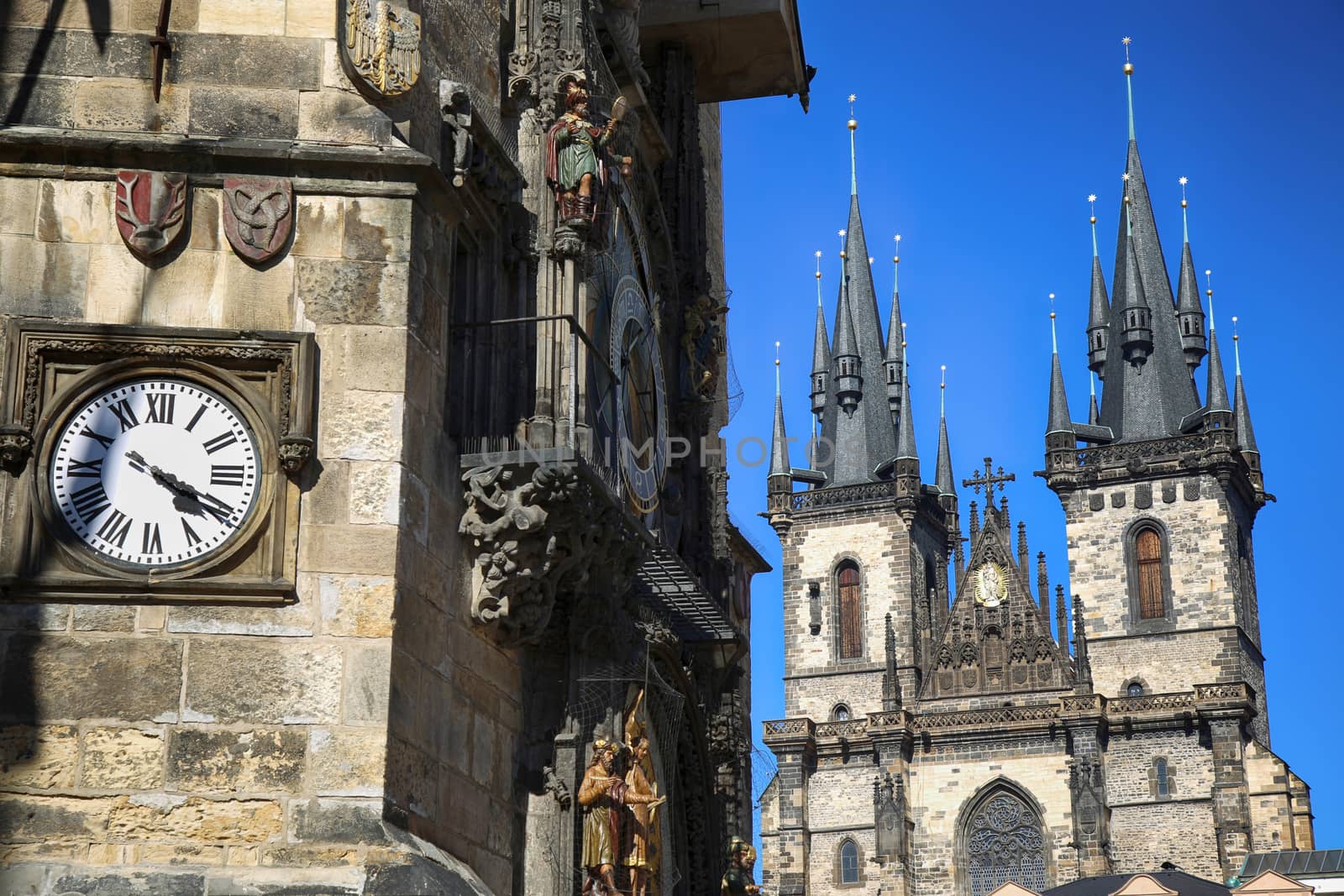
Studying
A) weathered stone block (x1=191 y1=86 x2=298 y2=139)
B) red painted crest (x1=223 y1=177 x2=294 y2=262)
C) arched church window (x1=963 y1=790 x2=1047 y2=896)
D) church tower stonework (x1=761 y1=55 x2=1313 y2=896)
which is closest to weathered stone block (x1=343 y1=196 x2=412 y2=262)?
red painted crest (x1=223 y1=177 x2=294 y2=262)

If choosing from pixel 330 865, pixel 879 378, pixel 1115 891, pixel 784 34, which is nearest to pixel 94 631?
pixel 330 865

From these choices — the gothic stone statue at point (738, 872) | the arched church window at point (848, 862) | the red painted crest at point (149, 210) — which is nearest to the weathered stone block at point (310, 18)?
the red painted crest at point (149, 210)

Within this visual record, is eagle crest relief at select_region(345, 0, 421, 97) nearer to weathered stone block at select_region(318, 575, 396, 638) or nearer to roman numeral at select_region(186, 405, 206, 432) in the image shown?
roman numeral at select_region(186, 405, 206, 432)

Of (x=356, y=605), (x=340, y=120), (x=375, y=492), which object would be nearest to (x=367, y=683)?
(x=356, y=605)

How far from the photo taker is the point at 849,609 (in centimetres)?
7894

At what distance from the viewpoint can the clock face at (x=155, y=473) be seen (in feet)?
26.0

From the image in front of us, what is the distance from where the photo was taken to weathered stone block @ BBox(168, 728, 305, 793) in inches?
304

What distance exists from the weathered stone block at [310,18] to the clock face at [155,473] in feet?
5.71

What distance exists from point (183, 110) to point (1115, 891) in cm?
3404

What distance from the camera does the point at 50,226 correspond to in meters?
8.29

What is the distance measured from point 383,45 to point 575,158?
148cm

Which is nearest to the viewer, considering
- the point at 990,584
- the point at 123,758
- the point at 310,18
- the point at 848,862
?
the point at 123,758

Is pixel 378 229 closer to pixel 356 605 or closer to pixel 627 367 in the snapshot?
pixel 356 605

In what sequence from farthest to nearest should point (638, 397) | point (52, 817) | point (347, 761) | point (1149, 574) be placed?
1. point (1149, 574)
2. point (638, 397)
3. point (347, 761)
4. point (52, 817)
